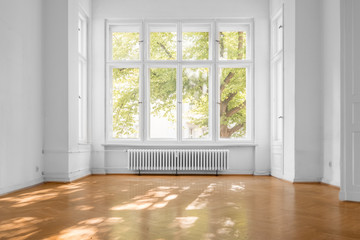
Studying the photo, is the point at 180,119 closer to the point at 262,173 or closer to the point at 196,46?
the point at 196,46

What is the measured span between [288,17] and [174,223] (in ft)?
17.2

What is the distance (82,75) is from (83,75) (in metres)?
0.03

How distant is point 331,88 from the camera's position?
20.9 ft

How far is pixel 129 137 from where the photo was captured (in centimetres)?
868

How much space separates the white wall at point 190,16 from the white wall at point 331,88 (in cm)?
192

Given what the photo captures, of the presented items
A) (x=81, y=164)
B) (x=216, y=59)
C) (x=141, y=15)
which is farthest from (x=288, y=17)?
(x=81, y=164)

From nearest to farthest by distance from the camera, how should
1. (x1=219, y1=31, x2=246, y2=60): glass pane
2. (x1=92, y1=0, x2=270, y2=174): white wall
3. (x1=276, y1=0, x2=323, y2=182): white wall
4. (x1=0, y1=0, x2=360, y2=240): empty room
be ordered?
(x1=0, y1=0, x2=360, y2=240): empty room
(x1=276, y1=0, x2=323, y2=182): white wall
(x1=92, y1=0, x2=270, y2=174): white wall
(x1=219, y1=31, x2=246, y2=60): glass pane

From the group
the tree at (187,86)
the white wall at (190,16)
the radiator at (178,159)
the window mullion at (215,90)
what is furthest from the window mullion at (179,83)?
the window mullion at (215,90)

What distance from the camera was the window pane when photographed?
28.4 ft

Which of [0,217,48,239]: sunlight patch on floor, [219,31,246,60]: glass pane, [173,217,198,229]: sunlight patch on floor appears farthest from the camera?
[219,31,246,60]: glass pane

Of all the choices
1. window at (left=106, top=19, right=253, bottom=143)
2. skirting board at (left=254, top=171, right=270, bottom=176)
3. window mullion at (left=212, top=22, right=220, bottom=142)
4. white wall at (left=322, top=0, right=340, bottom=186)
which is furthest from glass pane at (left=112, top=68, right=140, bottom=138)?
white wall at (left=322, top=0, right=340, bottom=186)

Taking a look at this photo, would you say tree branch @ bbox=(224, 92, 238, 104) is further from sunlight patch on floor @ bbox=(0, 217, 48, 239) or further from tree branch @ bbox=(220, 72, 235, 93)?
sunlight patch on floor @ bbox=(0, 217, 48, 239)

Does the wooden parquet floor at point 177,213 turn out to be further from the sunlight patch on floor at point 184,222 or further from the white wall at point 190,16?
the white wall at point 190,16

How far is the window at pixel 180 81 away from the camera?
339 inches
